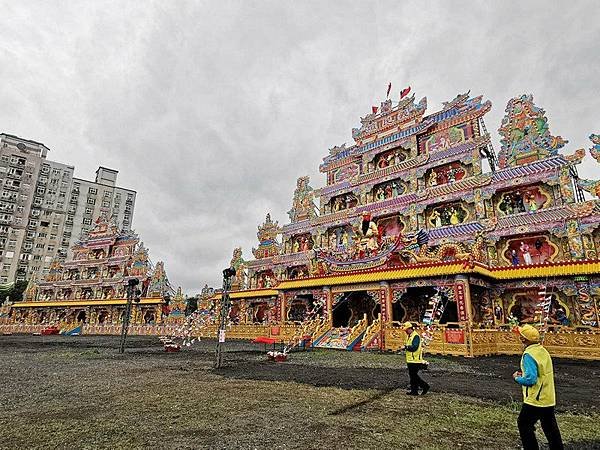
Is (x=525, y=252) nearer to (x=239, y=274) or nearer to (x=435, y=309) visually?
(x=435, y=309)

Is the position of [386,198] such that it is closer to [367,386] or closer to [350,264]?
[350,264]

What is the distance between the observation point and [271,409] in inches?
241

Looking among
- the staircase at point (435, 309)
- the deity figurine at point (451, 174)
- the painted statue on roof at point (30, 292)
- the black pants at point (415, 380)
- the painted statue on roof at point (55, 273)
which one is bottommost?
the black pants at point (415, 380)

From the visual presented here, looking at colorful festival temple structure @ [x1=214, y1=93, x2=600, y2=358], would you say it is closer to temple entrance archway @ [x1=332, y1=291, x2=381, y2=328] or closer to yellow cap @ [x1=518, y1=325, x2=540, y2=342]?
temple entrance archway @ [x1=332, y1=291, x2=381, y2=328]

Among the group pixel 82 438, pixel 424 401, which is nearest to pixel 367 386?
pixel 424 401

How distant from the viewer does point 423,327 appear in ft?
54.6

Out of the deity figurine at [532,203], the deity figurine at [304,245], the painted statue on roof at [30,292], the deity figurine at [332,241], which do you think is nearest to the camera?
the deity figurine at [532,203]

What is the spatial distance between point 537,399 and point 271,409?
4.06 meters

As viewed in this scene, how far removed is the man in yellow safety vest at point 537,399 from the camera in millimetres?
3760

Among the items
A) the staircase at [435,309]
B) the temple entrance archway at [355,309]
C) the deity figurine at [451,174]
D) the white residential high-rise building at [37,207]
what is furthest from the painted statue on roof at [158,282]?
the white residential high-rise building at [37,207]

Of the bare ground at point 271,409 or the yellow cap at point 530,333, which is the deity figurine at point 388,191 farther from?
the yellow cap at point 530,333

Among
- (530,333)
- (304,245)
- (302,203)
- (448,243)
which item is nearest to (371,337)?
(448,243)

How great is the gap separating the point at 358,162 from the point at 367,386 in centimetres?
2794

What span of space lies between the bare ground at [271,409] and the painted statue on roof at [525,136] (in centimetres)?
1657
